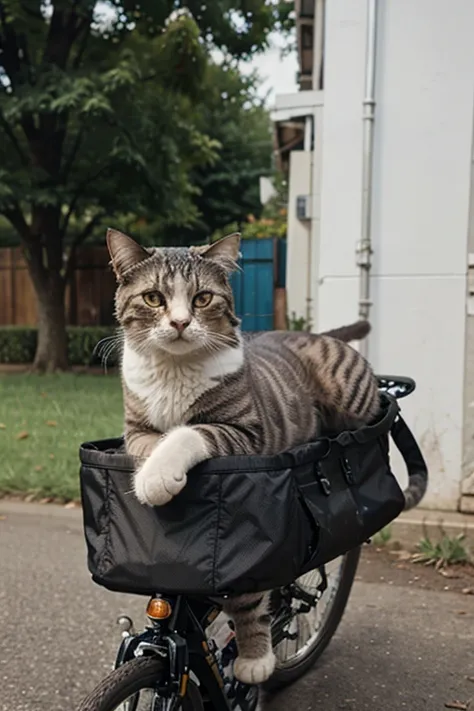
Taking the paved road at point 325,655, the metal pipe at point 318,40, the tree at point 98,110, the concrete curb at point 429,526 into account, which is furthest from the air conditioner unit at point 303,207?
the paved road at point 325,655

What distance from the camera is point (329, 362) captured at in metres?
2.51

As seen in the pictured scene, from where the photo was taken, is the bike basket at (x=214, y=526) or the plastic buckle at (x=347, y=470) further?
the plastic buckle at (x=347, y=470)

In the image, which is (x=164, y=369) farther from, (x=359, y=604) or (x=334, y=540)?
(x=359, y=604)

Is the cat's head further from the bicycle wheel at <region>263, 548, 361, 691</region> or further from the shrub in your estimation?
the shrub

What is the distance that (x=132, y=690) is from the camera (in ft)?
5.23

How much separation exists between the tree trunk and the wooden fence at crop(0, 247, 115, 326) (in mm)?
1884

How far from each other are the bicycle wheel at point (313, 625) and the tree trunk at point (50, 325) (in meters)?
9.66

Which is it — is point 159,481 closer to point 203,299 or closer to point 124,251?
point 203,299

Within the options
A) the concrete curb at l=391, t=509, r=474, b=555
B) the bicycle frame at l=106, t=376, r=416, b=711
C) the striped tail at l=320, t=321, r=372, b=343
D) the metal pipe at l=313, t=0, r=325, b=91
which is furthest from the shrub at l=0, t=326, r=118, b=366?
the bicycle frame at l=106, t=376, r=416, b=711

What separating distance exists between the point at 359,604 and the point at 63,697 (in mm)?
1481

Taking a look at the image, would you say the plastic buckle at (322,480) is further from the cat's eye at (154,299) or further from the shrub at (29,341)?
the shrub at (29,341)

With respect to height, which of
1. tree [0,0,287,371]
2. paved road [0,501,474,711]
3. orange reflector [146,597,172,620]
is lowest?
paved road [0,501,474,711]

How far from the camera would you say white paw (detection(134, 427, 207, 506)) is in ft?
5.08

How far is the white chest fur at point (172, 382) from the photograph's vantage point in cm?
184
